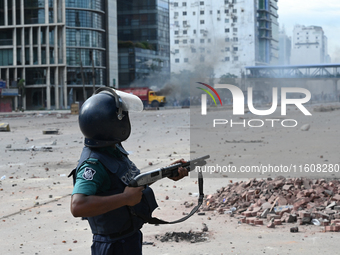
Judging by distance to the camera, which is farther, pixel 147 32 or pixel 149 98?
pixel 147 32

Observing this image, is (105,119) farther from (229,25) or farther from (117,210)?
(229,25)

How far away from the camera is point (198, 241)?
457 cm

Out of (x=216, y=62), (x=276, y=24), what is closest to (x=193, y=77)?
(x=216, y=62)

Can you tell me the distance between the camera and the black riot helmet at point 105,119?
2.17 metres

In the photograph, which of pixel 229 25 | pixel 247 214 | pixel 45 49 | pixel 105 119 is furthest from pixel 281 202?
pixel 229 25

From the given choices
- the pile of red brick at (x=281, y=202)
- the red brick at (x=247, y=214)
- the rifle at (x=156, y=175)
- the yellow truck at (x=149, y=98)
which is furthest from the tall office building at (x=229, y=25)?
the rifle at (x=156, y=175)

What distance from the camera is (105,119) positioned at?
7.13 feet

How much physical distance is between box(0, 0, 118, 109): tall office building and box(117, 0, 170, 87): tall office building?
13868mm

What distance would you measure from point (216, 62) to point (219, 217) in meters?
74.9

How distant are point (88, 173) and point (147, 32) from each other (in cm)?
8796

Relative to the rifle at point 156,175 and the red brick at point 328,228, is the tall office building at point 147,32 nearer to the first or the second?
the red brick at point 328,228

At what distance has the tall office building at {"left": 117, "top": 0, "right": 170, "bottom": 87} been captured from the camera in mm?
82875

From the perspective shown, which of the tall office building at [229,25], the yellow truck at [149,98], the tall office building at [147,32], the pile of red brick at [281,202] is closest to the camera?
the pile of red brick at [281,202]

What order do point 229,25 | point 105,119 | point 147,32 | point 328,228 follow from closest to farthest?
1. point 105,119
2. point 328,228
3. point 147,32
4. point 229,25
